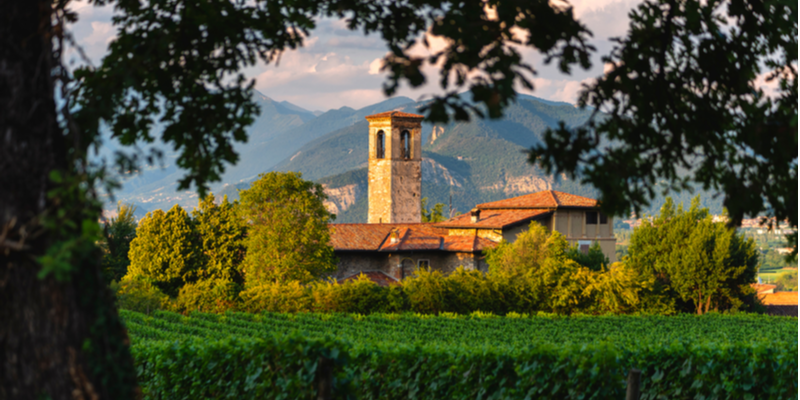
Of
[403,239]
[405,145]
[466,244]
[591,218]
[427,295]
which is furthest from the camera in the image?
[405,145]

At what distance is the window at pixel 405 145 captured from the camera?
55062 mm

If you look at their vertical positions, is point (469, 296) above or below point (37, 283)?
below

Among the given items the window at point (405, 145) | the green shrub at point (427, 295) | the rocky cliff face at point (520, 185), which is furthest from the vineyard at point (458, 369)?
the rocky cliff face at point (520, 185)

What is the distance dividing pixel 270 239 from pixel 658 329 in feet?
60.7


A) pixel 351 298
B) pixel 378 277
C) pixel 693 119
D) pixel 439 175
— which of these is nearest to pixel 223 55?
pixel 693 119

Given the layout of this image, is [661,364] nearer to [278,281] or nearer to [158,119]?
[158,119]

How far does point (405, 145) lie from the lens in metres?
55.8

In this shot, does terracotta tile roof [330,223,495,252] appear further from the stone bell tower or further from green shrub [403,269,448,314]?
the stone bell tower

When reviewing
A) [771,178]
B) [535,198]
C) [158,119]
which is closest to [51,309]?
[158,119]

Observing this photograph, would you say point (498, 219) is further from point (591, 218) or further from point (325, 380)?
point (325, 380)

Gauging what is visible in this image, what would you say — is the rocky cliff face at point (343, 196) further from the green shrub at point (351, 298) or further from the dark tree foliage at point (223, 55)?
the dark tree foliage at point (223, 55)

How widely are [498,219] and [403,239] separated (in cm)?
606

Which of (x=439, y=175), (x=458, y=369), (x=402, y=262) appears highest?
(x=439, y=175)

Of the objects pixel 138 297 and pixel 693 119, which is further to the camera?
pixel 138 297
